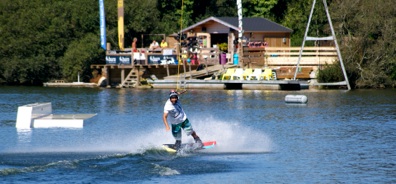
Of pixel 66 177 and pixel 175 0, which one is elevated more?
pixel 175 0

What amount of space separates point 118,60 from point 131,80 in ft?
5.78

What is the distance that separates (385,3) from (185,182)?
1627 inches

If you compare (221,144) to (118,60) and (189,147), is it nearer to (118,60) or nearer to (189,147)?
(189,147)

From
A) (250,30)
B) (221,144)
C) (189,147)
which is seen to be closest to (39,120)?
(221,144)

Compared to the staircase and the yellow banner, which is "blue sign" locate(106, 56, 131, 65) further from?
the yellow banner

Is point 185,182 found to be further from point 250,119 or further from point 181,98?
point 181,98

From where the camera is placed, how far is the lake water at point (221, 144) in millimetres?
22078

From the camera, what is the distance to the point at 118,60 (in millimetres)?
64438

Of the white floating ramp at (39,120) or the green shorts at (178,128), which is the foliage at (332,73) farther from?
the green shorts at (178,128)

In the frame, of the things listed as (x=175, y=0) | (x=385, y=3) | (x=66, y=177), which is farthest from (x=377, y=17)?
(x=66, y=177)

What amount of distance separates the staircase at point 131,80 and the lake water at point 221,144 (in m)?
14.4

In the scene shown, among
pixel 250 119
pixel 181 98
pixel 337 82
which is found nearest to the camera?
pixel 250 119

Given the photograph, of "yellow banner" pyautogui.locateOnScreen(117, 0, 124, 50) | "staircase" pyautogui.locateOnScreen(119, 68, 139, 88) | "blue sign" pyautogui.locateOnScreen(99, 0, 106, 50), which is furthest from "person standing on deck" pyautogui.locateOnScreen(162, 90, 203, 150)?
"yellow banner" pyautogui.locateOnScreen(117, 0, 124, 50)

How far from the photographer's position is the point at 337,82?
5766 cm
